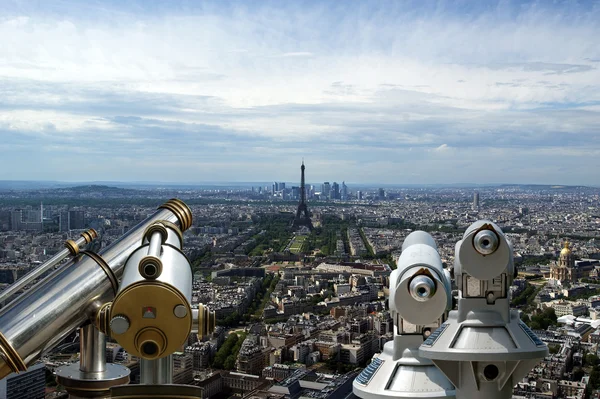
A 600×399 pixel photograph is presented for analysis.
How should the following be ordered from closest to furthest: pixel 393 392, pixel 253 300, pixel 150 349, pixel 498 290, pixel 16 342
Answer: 1. pixel 150 349
2. pixel 16 342
3. pixel 393 392
4. pixel 498 290
5. pixel 253 300

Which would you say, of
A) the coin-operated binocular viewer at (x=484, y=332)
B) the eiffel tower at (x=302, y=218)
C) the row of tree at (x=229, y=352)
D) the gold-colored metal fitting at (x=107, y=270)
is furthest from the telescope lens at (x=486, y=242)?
the eiffel tower at (x=302, y=218)

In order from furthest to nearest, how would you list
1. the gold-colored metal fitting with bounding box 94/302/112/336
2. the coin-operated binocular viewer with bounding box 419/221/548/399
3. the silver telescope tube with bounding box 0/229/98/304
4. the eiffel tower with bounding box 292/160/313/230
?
the eiffel tower with bounding box 292/160/313/230
the coin-operated binocular viewer with bounding box 419/221/548/399
the silver telescope tube with bounding box 0/229/98/304
the gold-colored metal fitting with bounding box 94/302/112/336

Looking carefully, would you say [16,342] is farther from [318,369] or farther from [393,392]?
[318,369]

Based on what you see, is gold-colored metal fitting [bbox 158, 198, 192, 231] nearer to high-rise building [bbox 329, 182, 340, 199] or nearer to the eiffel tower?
the eiffel tower

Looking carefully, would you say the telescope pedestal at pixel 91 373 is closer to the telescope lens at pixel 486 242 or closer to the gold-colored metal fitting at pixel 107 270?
the gold-colored metal fitting at pixel 107 270

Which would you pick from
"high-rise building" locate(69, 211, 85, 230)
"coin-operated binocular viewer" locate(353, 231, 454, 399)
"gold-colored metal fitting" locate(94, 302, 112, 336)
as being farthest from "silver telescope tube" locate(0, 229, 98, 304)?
"high-rise building" locate(69, 211, 85, 230)

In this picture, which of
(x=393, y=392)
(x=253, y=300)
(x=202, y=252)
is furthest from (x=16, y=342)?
(x=202, y=252)

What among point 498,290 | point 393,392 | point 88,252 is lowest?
point 393,392

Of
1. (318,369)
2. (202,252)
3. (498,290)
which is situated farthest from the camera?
(202,252)
